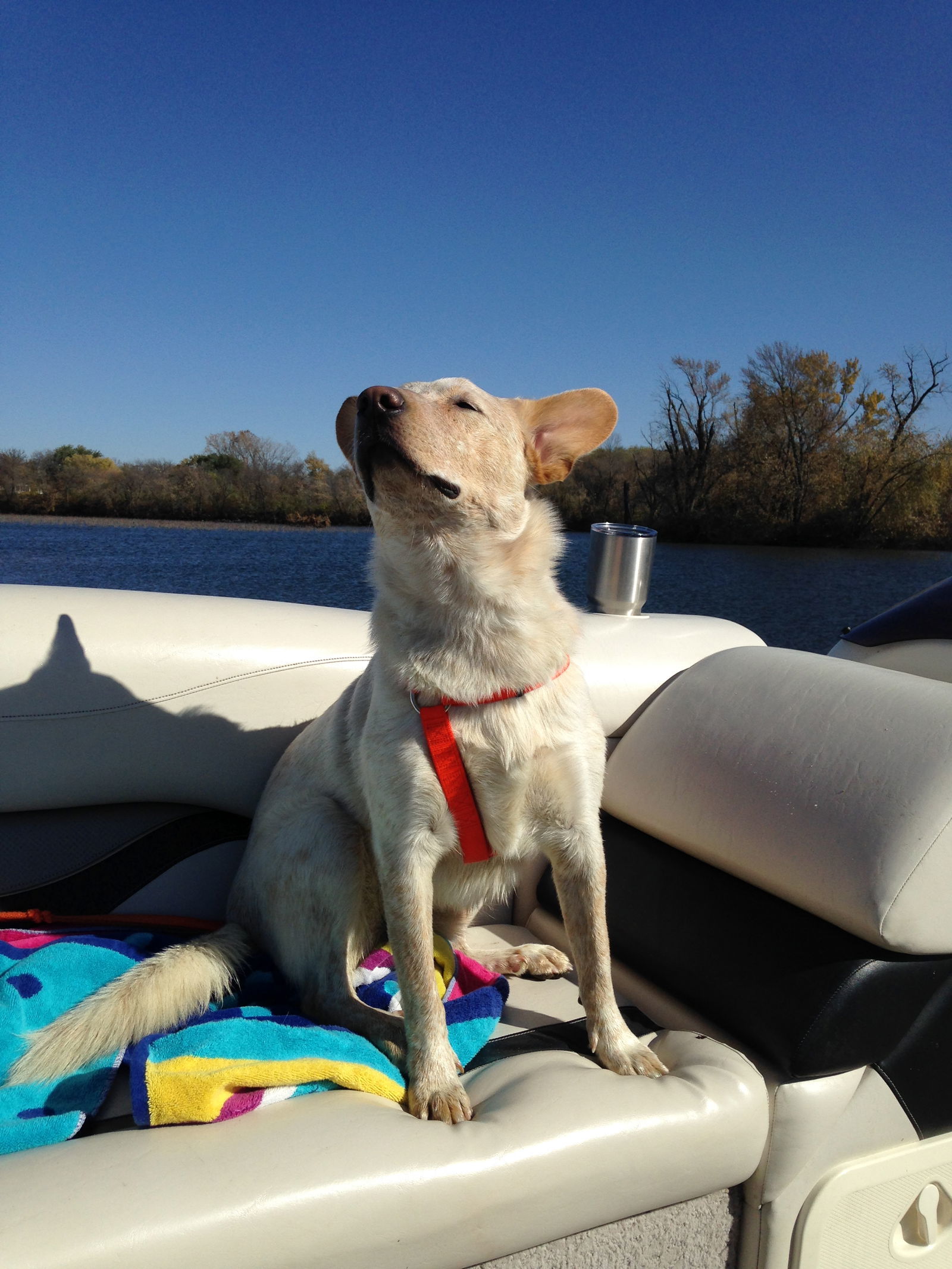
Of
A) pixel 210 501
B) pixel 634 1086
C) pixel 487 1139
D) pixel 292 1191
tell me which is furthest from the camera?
pixel 210 501

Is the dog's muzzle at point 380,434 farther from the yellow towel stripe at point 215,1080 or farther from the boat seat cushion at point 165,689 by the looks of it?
the yellow towel stripe at point 215,1080

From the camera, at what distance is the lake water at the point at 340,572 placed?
3.63 metres

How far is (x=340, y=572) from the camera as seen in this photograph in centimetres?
497

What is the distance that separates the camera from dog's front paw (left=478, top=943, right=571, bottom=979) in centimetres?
179

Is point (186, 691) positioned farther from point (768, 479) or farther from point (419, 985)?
point (768, 479)

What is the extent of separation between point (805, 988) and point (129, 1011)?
3.92 ft

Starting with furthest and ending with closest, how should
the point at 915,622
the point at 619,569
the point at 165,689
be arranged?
1. the point at 619,569
2. the point at 915,622
3. the point at 165,689

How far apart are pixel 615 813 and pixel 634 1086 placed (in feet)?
2.49

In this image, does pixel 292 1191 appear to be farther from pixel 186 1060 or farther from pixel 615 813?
pixel 615 813

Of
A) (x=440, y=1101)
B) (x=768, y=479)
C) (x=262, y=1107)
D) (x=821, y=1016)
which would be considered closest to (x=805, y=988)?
(x=821, y=1016)

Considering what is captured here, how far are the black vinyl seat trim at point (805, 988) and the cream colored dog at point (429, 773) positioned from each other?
20 cm

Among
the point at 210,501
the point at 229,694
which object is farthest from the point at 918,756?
the point at 210,501

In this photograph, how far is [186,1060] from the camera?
3.77ft

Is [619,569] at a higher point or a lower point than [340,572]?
higher
